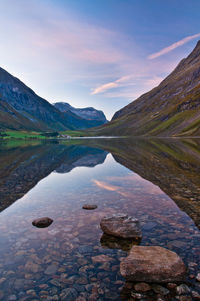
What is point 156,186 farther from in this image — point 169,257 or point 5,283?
point 5,283

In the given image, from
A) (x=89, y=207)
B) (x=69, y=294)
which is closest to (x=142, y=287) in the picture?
(x=69, y=294)

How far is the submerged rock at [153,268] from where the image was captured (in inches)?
335

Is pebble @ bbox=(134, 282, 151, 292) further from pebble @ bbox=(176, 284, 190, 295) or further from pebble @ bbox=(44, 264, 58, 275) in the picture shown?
pebble @ bbox=(44, 264, 58, 275)

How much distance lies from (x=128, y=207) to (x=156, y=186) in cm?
776

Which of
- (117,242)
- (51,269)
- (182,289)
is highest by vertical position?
(182,289)

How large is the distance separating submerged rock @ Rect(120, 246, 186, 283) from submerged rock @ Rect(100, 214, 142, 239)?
9.83 ft

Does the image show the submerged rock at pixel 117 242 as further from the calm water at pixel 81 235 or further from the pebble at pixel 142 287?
the pebble at pixel 142 287

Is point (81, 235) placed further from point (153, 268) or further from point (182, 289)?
point (182, 289)

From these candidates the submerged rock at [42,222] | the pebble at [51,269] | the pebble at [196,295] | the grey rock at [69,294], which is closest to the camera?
the pebble at [196,295]

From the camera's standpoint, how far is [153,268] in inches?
340

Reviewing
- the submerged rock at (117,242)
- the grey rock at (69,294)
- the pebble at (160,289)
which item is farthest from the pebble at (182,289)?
the grey rock at (69,294)

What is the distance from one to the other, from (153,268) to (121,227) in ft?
14.1

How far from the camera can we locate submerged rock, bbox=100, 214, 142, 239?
40.9ft

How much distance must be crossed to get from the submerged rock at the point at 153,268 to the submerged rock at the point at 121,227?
2997 millimetres
